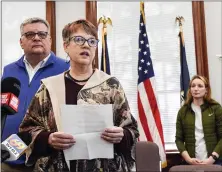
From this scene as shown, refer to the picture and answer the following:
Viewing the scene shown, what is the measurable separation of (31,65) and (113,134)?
1.04 m

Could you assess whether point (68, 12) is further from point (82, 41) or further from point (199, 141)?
point (82, 41)

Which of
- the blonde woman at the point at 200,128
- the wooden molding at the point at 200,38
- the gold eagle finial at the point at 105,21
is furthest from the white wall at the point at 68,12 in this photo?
the blonde woman at the point at 200,128

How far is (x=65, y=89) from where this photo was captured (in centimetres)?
154

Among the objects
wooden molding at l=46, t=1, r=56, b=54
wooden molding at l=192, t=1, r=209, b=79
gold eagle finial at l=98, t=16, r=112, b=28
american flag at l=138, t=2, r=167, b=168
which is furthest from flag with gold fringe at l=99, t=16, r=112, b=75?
wooden molding at l=192, t=1, r=209, b=79

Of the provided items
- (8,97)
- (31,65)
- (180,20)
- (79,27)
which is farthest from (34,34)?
(180,20)

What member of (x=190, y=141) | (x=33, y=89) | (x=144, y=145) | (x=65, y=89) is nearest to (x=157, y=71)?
(x=190, y=141)

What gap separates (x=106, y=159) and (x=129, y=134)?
0.51 ft

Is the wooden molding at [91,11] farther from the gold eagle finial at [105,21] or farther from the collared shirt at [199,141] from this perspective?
the collared shirt at [199,141]

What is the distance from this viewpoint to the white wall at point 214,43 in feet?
14.9

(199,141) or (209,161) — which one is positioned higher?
(199,141)

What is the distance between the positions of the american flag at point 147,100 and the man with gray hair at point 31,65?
6.49 ft

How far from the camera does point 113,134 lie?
1418 millimetres

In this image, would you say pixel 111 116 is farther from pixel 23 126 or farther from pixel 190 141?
pixel 190 141

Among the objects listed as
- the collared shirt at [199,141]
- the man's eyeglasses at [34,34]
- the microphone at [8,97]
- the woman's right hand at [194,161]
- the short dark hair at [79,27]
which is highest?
the man's eyeglasses at [34,34]
